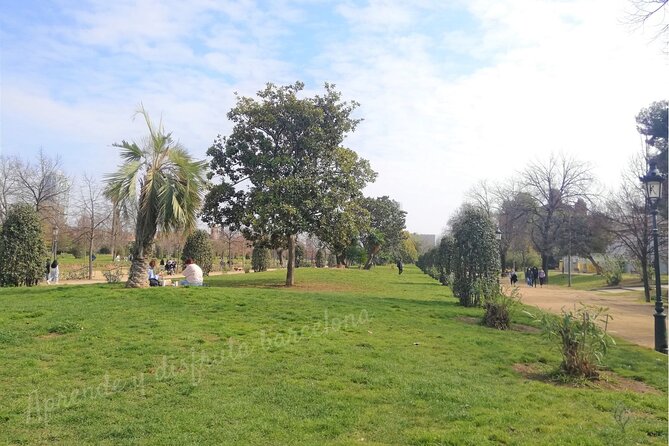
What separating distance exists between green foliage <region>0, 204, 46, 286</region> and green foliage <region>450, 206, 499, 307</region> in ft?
44.4

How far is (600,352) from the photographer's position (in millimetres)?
7082


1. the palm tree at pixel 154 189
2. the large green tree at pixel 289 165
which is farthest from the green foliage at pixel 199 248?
the palm tree at pixel 154 189

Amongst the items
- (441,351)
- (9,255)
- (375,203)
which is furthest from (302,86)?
(375,203)

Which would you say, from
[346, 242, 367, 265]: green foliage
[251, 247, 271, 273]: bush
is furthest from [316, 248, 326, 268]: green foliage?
[251, 247, 271, 273]: bush

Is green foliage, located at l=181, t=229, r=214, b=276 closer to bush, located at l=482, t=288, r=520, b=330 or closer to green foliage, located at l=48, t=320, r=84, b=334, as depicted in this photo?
green foliage, located at l=48, t=320, r=84, b=334

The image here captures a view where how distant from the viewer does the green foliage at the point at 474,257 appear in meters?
14.5

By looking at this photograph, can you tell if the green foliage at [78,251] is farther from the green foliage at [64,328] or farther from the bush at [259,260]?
the green foliage at [64,328]

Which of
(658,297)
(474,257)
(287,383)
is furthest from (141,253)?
(658,297)

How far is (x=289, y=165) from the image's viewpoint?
755 inches

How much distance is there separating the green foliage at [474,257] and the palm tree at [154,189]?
806cm

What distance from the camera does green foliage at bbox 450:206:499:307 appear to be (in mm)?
14469

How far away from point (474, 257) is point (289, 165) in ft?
26.6

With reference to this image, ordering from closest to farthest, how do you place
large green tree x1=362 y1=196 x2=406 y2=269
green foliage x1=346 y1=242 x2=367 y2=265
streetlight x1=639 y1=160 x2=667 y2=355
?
streetlight x1=639 y1=160 x2=667 y2=355
green foliage x1=346 y1=242 x2=367 y2=265
large green tree x1=362 y1=196 x2=406 y2=269

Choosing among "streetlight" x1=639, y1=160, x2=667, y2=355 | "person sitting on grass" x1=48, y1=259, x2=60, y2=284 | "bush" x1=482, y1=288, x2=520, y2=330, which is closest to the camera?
"streetlight" x1=639, y1=160, x2=667, y2=355
